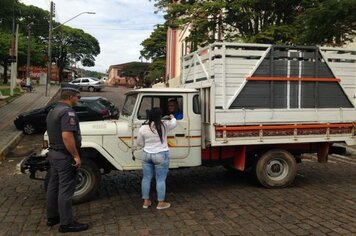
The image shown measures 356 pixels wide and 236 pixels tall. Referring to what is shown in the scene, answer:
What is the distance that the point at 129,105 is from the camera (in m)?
8.04

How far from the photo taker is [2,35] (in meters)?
49.8

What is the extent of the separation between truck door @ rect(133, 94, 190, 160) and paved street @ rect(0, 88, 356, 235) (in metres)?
0.78

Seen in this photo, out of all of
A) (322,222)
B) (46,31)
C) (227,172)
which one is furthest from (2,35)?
(322,222)

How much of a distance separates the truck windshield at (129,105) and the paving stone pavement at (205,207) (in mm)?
1401

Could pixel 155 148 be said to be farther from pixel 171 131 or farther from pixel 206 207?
pixel 206 207

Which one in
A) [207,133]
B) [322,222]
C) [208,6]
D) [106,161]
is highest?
[208,6]

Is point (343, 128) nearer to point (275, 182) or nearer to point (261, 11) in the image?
point (275, 182)

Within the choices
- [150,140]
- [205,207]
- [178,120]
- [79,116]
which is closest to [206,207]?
[205,207]

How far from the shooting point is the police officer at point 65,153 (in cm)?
579

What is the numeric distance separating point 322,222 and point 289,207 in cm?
85

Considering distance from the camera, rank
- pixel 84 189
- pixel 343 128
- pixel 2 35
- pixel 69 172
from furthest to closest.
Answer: pixel 2 35 → pixel 343 128 → pixel 84 189 → pixel 69 172

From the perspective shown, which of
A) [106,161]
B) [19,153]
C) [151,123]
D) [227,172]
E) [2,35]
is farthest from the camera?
[2,35]

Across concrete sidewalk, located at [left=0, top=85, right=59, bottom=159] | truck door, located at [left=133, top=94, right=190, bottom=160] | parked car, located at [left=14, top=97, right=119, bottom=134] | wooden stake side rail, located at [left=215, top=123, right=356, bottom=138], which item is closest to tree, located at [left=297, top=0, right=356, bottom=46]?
wooden stake side rail, located at [left=215, top=123, right=356, bottom=138]

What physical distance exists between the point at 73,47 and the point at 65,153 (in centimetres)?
8169
